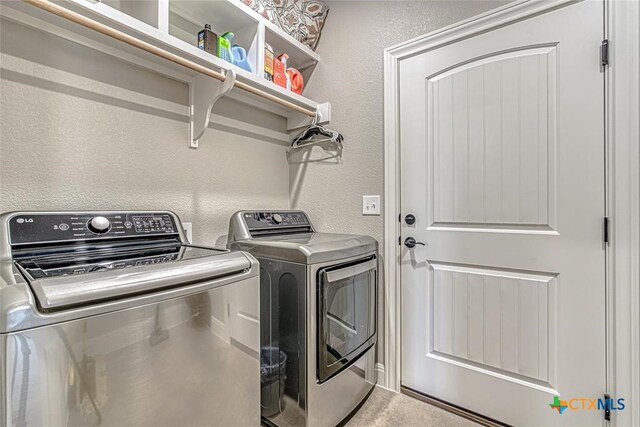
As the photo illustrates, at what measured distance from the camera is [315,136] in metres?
2.12

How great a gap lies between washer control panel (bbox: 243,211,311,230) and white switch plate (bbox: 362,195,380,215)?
1.40 feet

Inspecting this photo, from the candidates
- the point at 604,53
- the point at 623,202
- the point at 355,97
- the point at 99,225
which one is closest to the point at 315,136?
the point at 355,97

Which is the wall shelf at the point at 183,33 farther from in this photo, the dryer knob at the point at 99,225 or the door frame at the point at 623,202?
the door frame at the point at 623,202

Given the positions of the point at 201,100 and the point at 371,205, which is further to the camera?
the point at 371,205

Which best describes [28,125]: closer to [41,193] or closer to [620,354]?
[41,193]

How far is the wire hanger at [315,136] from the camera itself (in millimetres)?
2000

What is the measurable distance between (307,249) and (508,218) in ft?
3.30

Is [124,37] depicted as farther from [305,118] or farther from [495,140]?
[495,140]

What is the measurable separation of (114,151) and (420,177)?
62.5 inches

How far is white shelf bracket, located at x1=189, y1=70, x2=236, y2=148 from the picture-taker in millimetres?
1560

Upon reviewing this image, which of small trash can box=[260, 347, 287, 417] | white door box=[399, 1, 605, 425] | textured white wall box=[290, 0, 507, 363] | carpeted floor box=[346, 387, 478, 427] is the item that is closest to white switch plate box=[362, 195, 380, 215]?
textured white wall box=[290, 0, 507, 363]

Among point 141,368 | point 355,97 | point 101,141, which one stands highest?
point 355,97

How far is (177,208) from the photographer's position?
5.43ft

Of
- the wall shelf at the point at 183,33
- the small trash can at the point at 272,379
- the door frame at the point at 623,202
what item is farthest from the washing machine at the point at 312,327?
the door frame at the point at 623,202
